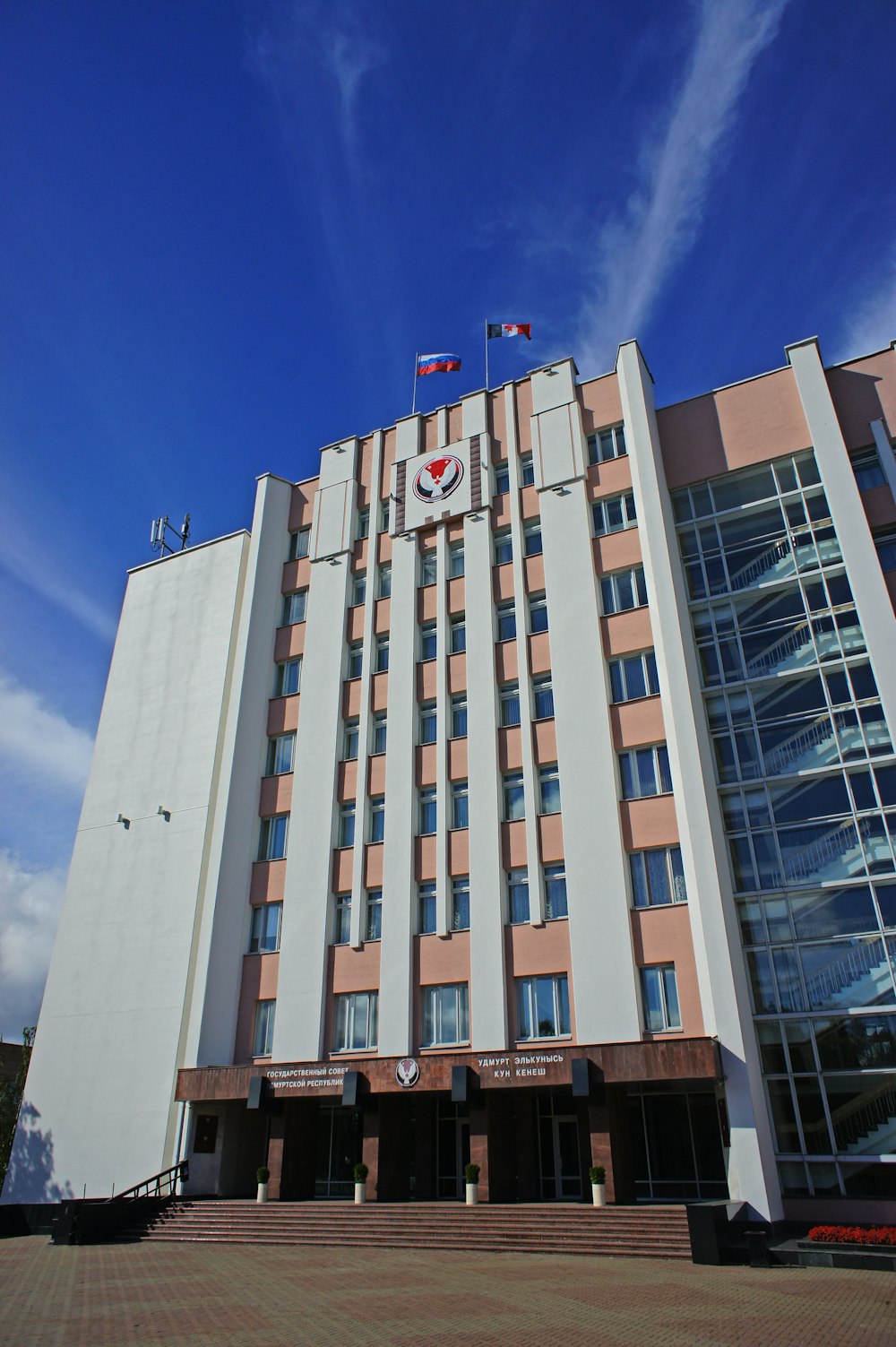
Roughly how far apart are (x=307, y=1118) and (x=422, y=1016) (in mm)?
4936

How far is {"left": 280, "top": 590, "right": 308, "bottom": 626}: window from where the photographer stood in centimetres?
3641

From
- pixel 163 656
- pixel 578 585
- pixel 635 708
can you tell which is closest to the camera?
pixel 635 708

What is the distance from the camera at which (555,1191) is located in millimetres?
25422

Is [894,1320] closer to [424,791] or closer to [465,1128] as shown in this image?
[465,1128]

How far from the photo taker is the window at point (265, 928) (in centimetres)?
3045

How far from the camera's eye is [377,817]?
30.6m

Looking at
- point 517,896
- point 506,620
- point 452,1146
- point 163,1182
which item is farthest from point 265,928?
point 506,620

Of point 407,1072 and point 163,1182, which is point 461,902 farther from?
point 163,1182

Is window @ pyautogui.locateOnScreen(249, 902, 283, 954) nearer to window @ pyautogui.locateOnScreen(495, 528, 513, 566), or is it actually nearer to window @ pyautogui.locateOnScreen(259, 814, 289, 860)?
window @ pyautogui.locateOnScreen(259, 814, 289, 860)

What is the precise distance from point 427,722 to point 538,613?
5383 mm

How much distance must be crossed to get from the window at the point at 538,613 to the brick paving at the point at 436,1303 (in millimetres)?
17943

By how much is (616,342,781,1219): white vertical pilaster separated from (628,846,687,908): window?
1.94 ft

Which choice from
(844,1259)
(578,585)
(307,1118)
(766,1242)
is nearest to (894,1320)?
(844,1259)

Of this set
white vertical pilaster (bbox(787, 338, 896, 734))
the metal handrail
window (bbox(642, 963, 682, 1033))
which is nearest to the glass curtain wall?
white vertical pilaster (bbox(787, 338, 896, 734))
